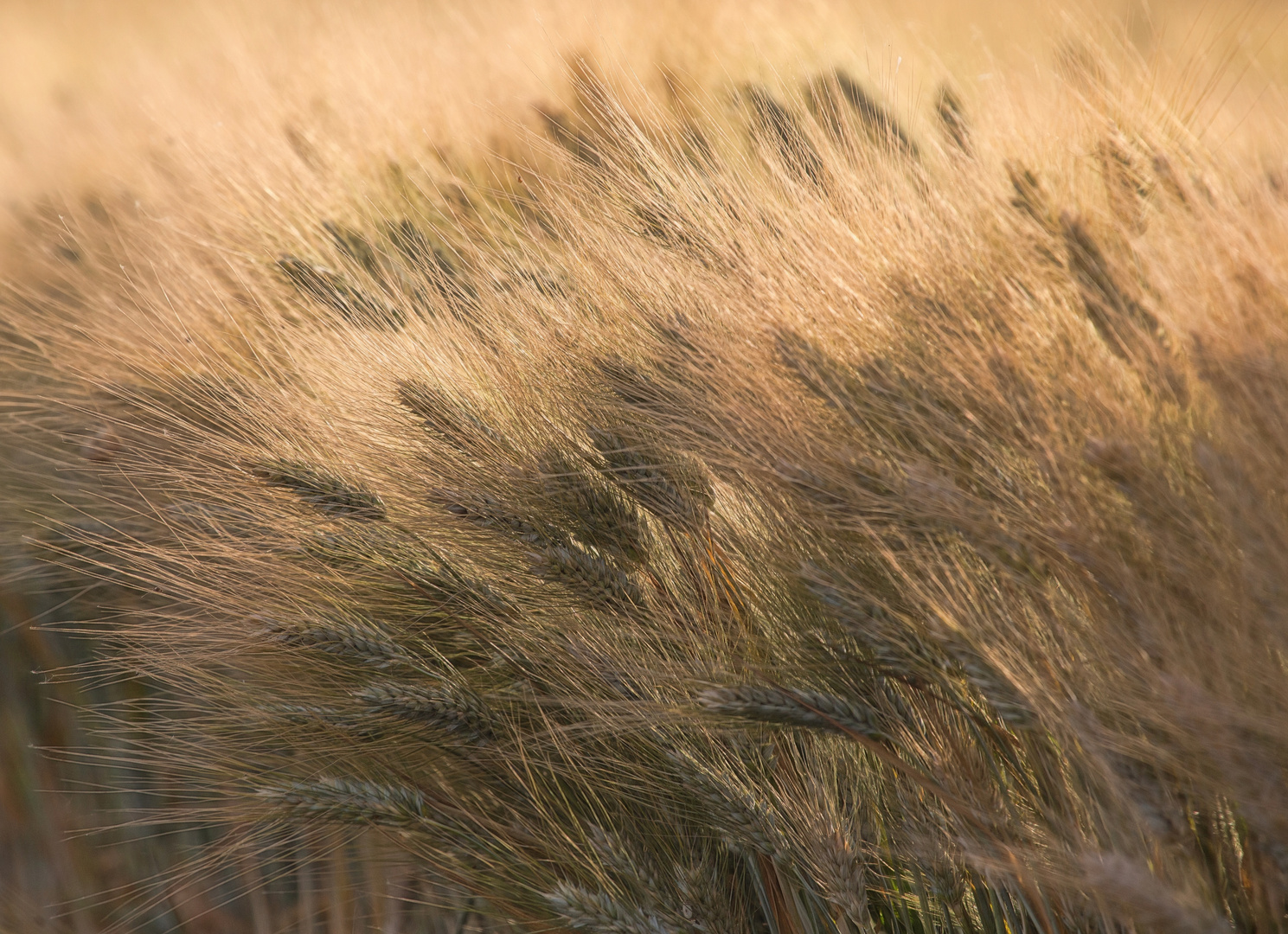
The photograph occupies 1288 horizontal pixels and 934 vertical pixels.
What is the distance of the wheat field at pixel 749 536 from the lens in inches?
31.0

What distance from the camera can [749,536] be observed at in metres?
1.07

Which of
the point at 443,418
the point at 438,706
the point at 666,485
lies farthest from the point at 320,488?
the point at 666,485

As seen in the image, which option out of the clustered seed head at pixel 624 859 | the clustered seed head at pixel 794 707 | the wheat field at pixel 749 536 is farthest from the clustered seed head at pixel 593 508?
the clustered seed head at pixel 624 859

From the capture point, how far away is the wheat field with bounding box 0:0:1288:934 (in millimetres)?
786

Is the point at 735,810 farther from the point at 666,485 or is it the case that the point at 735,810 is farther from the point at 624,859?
the point at 666,485

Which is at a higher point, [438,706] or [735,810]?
[438,706]

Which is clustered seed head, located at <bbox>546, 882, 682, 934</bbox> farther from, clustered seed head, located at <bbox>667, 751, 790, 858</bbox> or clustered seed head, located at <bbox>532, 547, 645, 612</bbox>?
clustered seed head, located at <bbox>532, 547, 645, 612</bbox>

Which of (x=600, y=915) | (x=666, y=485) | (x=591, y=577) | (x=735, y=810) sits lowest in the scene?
(x=600, y=915)

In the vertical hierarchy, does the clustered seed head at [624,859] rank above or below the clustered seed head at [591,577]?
below

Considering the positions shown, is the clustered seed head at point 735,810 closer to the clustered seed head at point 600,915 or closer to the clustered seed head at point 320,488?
the clustered seed head at point 600,915

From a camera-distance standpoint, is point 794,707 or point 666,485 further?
point 666,485

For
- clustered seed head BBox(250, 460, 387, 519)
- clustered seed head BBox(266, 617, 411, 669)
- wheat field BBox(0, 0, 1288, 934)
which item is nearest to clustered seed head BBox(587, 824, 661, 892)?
wheat field BBox(0, 0, 1288, 934)

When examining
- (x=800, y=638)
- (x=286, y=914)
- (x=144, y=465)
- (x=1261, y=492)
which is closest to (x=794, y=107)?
(x=800, y=638)

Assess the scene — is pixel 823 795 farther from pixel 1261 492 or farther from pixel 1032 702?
pixel 1261 492
